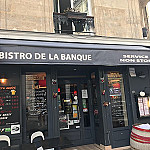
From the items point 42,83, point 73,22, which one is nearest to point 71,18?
point 73,22

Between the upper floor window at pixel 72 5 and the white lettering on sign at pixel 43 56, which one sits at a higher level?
the upper floor window at pixel 72 5

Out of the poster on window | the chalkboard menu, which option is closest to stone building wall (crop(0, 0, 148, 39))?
the chalkboard menu

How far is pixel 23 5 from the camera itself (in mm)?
5102

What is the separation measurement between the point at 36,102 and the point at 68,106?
4.01ft

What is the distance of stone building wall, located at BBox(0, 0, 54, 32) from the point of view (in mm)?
4844

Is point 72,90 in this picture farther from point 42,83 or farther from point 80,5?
point 80,5

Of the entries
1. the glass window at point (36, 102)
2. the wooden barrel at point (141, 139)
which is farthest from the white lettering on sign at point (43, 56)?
the wooden barrel at point (141, 139)

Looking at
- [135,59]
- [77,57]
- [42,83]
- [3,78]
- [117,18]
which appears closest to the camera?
[77,57]

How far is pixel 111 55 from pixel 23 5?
3.31 m

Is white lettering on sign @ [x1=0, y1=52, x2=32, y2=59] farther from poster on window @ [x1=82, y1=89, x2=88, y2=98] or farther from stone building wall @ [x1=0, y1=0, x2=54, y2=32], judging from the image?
poster on window @ [x1=82, y1=89, x2=88, y2=98]

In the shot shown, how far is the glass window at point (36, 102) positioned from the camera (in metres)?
4.59

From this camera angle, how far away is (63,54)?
4039 millimetres

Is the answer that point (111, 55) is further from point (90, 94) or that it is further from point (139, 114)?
point (139, 114)

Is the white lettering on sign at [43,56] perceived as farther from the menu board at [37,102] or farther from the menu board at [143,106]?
the menu board at [143,106]
